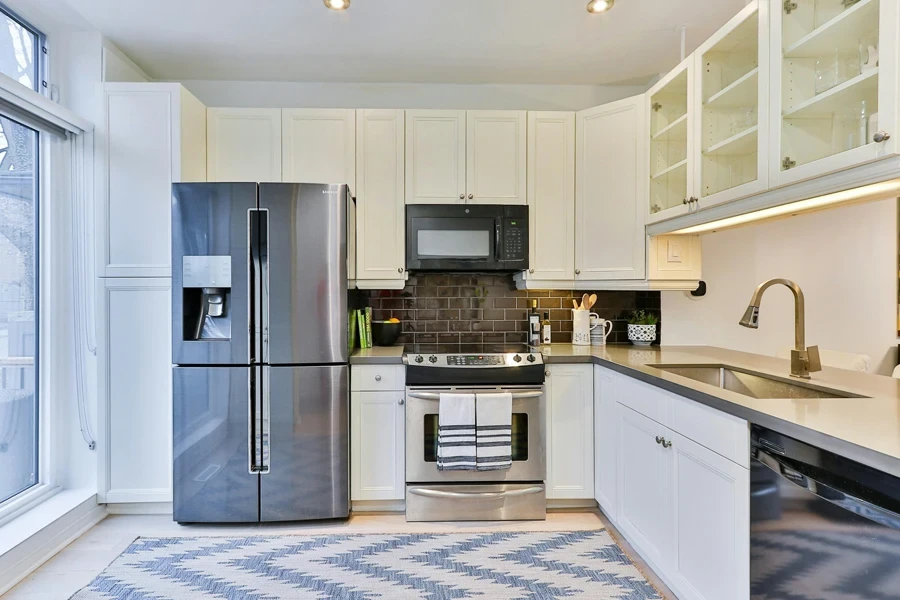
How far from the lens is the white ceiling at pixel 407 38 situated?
92.4 inches

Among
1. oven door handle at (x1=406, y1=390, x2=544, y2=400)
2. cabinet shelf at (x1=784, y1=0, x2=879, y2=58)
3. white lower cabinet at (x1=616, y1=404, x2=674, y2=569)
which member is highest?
cabinet shelf at (x1=784, y1=0, x2=879, y2=58)

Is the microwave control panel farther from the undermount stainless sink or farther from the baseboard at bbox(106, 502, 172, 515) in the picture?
the baseboard at bbox(106, 502, 172, 515)

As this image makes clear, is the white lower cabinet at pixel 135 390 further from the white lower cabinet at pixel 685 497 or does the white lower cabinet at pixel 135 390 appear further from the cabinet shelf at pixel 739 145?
the cabinet shelf at pixel 739 145

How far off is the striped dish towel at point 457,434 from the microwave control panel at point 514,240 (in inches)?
37.4

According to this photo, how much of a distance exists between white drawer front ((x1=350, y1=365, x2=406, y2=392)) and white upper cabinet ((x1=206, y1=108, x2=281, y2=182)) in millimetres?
1295

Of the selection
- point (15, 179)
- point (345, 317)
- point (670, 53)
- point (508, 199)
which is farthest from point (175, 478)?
point (670, 53)

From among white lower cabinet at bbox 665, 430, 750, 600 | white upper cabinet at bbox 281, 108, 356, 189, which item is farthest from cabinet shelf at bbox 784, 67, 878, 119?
white upper cabinet at bbox 281, 108, 356, 189

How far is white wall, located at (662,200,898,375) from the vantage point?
300cm

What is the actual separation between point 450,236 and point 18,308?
227 centimetres

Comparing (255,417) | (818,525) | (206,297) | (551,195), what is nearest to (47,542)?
(255,417)

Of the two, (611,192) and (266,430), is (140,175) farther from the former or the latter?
(611,192)

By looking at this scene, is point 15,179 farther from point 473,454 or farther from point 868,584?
point 868,584

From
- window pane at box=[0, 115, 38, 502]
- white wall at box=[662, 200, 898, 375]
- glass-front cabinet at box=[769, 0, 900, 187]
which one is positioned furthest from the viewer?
white wall at box=[662, 200, 898, 375]

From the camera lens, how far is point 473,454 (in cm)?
254
